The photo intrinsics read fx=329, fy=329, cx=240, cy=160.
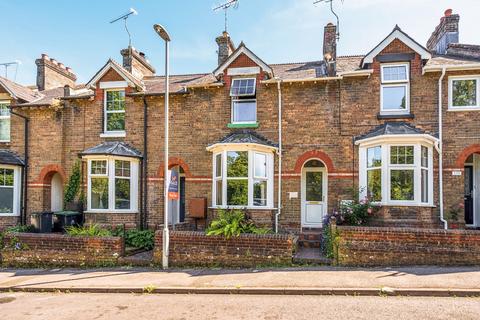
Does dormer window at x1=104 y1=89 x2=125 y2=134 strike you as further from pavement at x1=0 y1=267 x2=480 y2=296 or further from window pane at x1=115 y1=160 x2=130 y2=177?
pavement at x1=0 y1=267 x2=480 y2=296

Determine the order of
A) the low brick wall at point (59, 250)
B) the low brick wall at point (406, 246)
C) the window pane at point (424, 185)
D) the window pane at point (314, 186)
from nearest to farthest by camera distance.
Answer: the low brick wall at point (406, 246) < the low brick wall at point (59, 250) < the window pane at point (424, 185) < the window pane at point (314, 186)

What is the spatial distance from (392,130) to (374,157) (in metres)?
1.08

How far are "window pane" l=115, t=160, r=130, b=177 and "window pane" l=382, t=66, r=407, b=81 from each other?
10.3 meters

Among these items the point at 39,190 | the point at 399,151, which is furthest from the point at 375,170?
the point at 39,190

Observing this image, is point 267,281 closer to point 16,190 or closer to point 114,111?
point 114,111

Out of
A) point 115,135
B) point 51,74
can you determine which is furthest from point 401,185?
point 51,74

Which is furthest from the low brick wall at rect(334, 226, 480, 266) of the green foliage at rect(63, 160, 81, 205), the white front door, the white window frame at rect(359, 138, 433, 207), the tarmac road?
the green foliage at rect(63, 160, 81, 205)

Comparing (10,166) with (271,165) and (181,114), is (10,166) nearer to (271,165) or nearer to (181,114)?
(181,114)

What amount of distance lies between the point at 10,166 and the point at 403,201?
15.3 metres

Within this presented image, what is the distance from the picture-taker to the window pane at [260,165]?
1202 centimetres

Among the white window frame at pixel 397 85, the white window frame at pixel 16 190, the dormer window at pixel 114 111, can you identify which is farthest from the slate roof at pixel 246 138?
the white window frame at pixel 16 190

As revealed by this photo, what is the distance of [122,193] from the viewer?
513 inches

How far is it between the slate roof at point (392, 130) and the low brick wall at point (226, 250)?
197 inches

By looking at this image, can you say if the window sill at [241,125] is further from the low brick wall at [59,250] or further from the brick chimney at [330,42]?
the low brick wall at [59,250]
